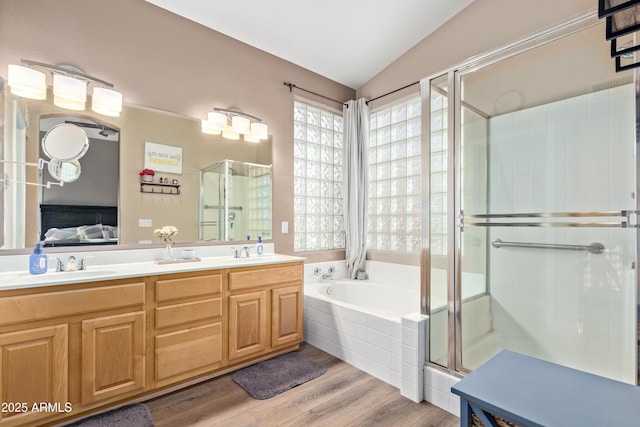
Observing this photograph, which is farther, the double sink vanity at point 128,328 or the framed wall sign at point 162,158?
the framed wall sign at point 162,158

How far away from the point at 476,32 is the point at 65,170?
11.0ft

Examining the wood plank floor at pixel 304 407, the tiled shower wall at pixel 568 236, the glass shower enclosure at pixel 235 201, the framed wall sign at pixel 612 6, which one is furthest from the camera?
the glass shower enclosure at pixel 235 201

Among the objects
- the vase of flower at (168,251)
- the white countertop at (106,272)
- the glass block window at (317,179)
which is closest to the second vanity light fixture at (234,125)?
the glass block window at (317,179)

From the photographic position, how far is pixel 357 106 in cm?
368

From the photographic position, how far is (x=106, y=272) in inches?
76.9

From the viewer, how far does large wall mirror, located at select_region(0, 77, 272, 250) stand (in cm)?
194

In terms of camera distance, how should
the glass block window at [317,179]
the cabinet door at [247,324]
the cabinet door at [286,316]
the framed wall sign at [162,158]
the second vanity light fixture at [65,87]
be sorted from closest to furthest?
the second vanity light fixture at [65,87] < the cabinet door at [247,324] < the framed wall sign at [162,158] < the cabinet door at [286,316] < the glass block window at [317,179]

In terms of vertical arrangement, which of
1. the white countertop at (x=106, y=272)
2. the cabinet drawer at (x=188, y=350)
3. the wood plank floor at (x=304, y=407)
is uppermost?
the white countertop at (x=106, y=272)

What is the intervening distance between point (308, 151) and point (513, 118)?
78.4 inches

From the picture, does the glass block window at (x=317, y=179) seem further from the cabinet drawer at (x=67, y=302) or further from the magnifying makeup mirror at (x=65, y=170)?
the magnifying makeup mirror at (x=65, y=170)

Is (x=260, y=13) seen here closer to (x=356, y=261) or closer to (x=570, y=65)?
(x=570, y=65)

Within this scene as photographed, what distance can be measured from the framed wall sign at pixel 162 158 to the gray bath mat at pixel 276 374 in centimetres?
167

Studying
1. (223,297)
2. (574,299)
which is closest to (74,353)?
(223,297)

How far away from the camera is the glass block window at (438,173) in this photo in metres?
2.10
